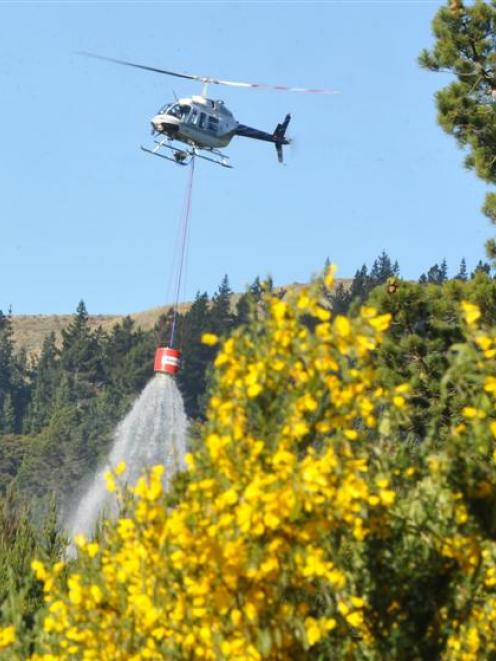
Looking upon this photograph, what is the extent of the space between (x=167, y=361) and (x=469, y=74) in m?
15.6

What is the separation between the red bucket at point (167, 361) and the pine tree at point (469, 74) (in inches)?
557

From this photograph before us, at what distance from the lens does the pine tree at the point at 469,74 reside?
138ft

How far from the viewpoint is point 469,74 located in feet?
139

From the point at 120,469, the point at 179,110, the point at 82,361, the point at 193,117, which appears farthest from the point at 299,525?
the point at 82,361

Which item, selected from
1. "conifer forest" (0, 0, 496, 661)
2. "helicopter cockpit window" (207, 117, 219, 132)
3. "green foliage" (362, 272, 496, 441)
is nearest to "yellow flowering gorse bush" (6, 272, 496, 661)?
"conifer forest" (0, 0, 496, 661)

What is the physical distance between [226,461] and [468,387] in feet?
7.62

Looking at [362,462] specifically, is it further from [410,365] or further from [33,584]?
[410,365]

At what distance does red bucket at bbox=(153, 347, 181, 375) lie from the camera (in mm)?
51406

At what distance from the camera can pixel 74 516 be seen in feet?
447

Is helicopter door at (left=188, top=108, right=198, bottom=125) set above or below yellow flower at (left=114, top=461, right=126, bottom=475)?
above

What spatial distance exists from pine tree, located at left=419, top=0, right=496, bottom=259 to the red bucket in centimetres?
1416

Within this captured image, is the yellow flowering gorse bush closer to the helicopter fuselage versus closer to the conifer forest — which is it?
the conifer forest

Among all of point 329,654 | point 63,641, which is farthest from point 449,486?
point 63,641

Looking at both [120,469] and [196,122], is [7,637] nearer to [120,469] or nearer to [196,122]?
[120,469]
